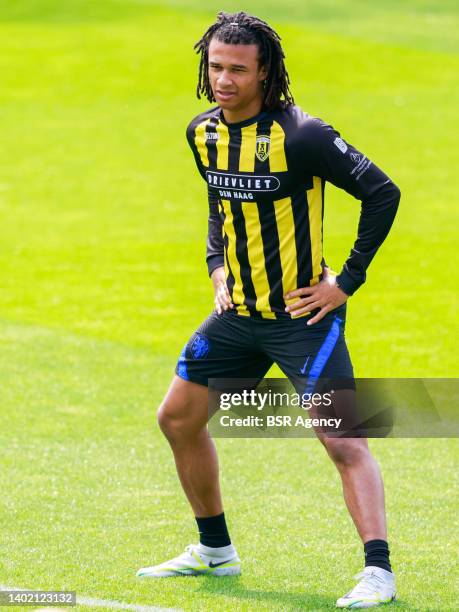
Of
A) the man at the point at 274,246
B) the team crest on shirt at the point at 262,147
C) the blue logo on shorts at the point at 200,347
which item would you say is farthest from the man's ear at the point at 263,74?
the blue logo on shorts at the point at 200,347

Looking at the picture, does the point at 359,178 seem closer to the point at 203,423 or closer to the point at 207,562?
the point at 203,423

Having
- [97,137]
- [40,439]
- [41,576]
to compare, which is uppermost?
[41,576]

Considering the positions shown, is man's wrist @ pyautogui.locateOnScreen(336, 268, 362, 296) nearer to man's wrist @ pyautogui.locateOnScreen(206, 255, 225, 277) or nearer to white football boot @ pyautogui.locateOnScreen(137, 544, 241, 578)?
man's wrist @ pyautogui.locateOnScreen(206, 255, 225, 277)

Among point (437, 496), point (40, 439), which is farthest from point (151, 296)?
point (437, 496)

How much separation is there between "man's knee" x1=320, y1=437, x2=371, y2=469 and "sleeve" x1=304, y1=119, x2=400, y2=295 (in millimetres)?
821

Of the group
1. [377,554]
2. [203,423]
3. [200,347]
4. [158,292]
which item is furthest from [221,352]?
[158,292]

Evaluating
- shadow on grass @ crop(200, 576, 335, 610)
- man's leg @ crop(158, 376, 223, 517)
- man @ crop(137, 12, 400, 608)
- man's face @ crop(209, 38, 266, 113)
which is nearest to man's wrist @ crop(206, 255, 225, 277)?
man @ crop(137, 12, 400, 608)

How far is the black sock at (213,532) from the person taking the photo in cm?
656

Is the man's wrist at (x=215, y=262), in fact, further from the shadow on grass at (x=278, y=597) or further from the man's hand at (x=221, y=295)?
the shadow on grass at (x=278, y=597)

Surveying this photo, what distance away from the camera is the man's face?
19.8 feet

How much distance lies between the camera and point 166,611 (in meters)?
5.87

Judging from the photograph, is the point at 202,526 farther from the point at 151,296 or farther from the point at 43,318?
the point at 151,296

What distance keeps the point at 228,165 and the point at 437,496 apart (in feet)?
8.91

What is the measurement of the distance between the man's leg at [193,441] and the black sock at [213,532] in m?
0.04
